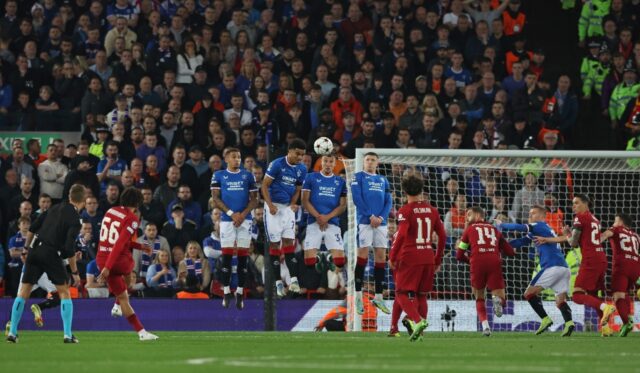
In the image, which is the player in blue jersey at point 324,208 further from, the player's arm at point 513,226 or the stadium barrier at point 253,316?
the player's arm at point 513,226

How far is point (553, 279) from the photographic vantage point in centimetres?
2022

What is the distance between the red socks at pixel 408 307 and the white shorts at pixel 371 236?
327 cm

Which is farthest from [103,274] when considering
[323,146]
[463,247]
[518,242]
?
[518,242]

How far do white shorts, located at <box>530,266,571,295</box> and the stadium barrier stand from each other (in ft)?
6.62

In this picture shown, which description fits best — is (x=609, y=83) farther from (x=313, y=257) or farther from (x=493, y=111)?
(x=313, y=257)

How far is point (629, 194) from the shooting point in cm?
2359

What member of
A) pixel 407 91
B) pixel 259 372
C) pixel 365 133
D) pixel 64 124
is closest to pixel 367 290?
pixel 365 133

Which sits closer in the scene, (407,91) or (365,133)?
(365,133)

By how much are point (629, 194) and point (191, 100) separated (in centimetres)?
903

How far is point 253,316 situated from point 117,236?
19.3 feet

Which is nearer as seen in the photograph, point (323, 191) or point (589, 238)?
point (589, 238)

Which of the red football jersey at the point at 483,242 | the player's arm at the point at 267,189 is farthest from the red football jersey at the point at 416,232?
the player's arm at the point at 267,189

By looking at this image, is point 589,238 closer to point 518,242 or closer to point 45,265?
point 518,242

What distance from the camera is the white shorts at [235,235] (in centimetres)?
2072
